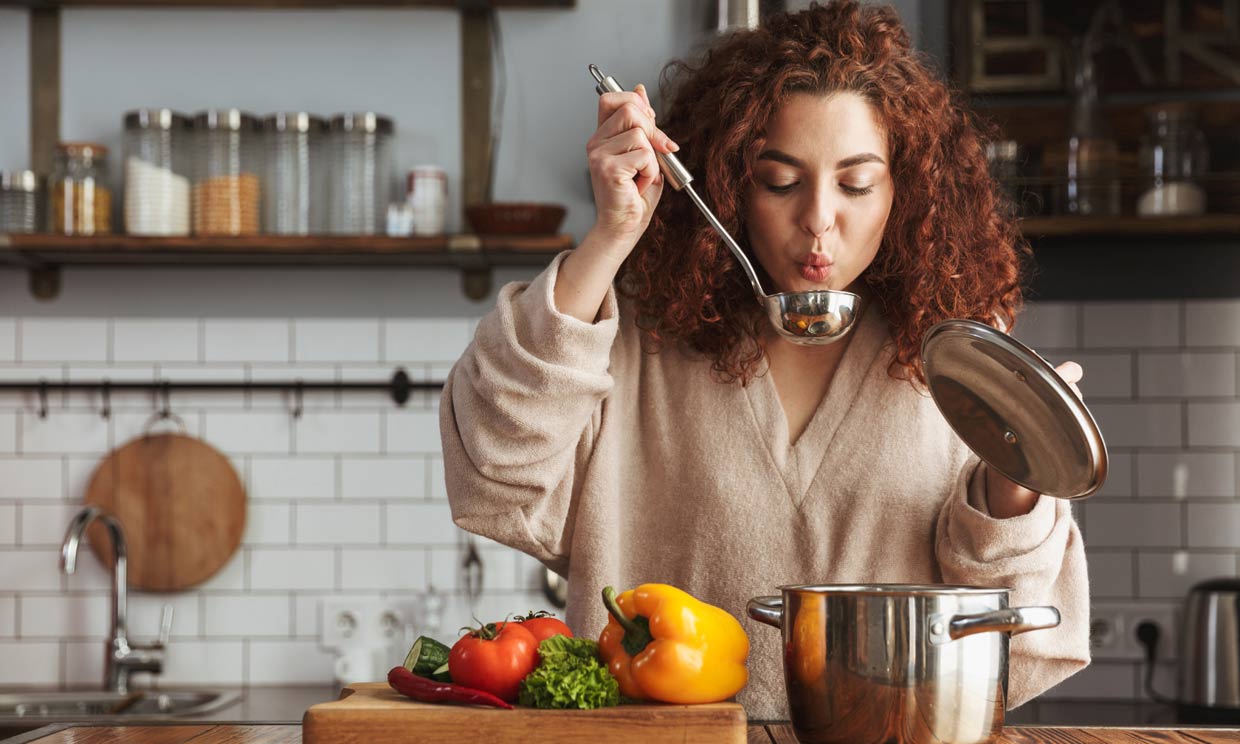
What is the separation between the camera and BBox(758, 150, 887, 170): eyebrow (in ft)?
4.30

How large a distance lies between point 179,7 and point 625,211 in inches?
82.4

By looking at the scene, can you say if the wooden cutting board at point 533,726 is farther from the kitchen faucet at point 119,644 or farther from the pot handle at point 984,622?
the kitchen faucet at point 119,644

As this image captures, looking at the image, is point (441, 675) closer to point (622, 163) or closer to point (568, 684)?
point (568, 684)

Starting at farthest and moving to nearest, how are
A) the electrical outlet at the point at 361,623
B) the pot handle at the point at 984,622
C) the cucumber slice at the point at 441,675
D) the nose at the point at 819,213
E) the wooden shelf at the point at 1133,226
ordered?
the electrical outlet at the point at 361,623 < the wooden shelf at the point at 1133,226 < the nose at the point at 819,213 < the cucumber slice at the point at 441,675 < the pot handle at the point at 984,622

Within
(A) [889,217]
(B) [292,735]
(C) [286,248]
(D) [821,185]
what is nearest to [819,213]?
(D) [821,185]

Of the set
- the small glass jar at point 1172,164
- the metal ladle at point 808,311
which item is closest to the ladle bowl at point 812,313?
the metal ladle at point 808,311

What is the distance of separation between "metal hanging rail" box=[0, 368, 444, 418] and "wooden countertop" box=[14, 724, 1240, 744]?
165cm

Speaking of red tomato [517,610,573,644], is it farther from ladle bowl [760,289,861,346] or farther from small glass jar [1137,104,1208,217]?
small glass jar [1137,104,1208,217]

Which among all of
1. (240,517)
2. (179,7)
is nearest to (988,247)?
(240,517)

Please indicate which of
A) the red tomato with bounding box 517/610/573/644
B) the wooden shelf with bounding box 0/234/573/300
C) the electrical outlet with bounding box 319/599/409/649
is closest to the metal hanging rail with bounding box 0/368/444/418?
the wooden shelf with bounding box 0/234/573/300

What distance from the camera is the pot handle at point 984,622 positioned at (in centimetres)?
94

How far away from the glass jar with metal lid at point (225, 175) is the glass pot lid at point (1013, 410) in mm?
1909

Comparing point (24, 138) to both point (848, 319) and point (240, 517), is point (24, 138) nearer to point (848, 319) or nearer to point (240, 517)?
point (240, 517)

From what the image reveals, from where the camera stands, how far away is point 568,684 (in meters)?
0.99
